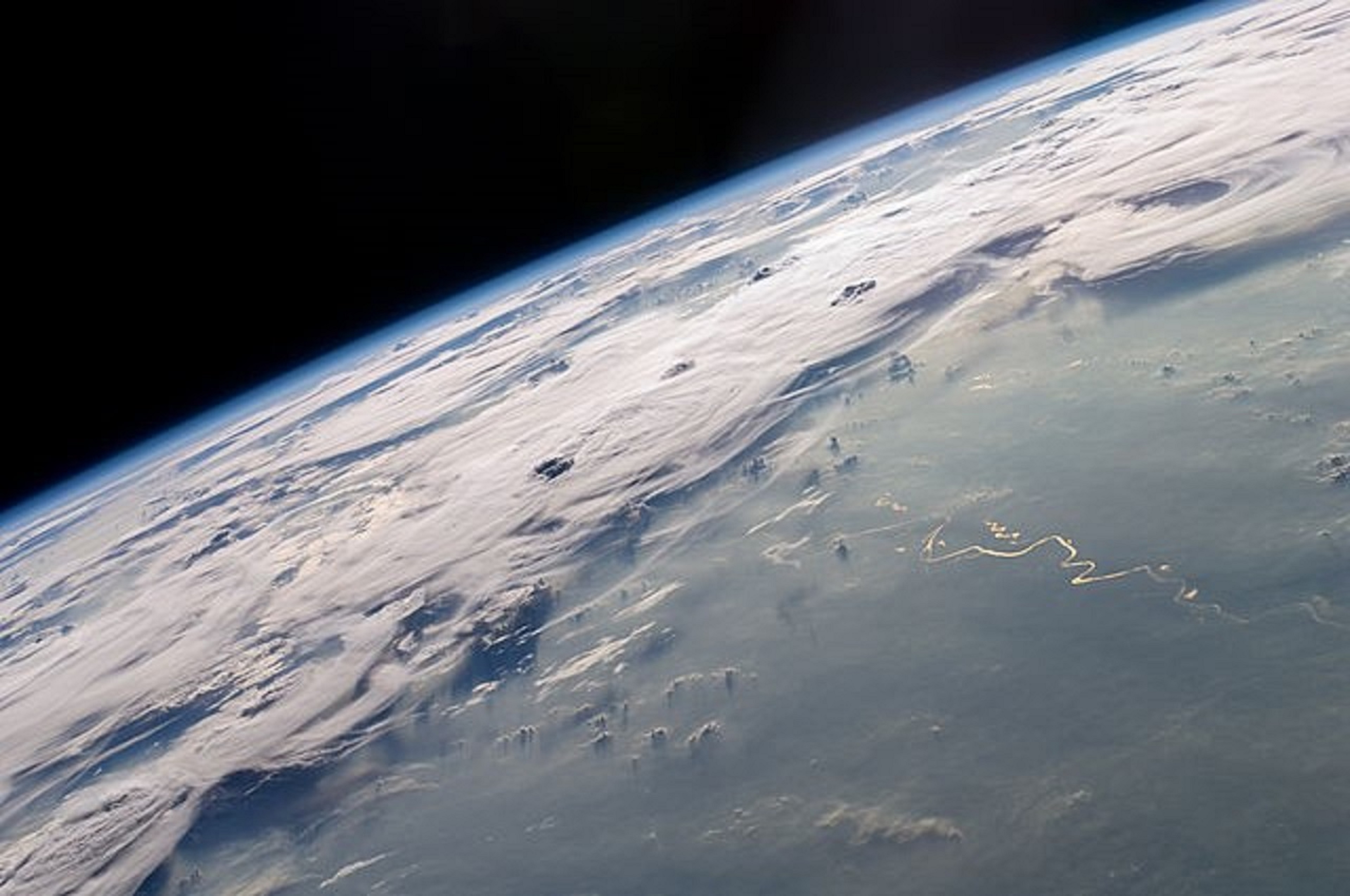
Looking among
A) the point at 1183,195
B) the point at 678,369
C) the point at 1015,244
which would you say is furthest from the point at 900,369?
the point at 1183,195

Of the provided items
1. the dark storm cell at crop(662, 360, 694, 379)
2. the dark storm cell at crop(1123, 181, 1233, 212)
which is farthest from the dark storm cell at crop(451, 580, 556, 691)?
the dark storm cell at crop(1123, 181, 1233, 212)

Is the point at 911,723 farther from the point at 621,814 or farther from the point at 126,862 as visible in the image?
the point at 126,862

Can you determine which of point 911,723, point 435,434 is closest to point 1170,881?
point 911,723

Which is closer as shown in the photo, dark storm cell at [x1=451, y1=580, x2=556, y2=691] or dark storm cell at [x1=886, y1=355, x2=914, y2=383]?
dark storm cell at [x1=451, y1=580, x2=556, y2=691]

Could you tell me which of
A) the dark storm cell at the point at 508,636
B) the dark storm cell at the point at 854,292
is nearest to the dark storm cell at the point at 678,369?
the dark storm cell at the point at 854,292

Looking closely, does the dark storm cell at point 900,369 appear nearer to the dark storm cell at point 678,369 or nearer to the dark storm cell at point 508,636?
the dark storm cell at point 678,369

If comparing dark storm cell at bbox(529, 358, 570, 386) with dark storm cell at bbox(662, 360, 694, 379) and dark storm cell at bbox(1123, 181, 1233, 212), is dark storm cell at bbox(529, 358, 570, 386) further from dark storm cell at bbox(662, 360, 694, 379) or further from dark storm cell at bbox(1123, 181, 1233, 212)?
dark storm cell at bbox(1123, 181, 1233, 212)

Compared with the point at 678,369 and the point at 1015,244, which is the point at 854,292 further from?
the point at 678,369
